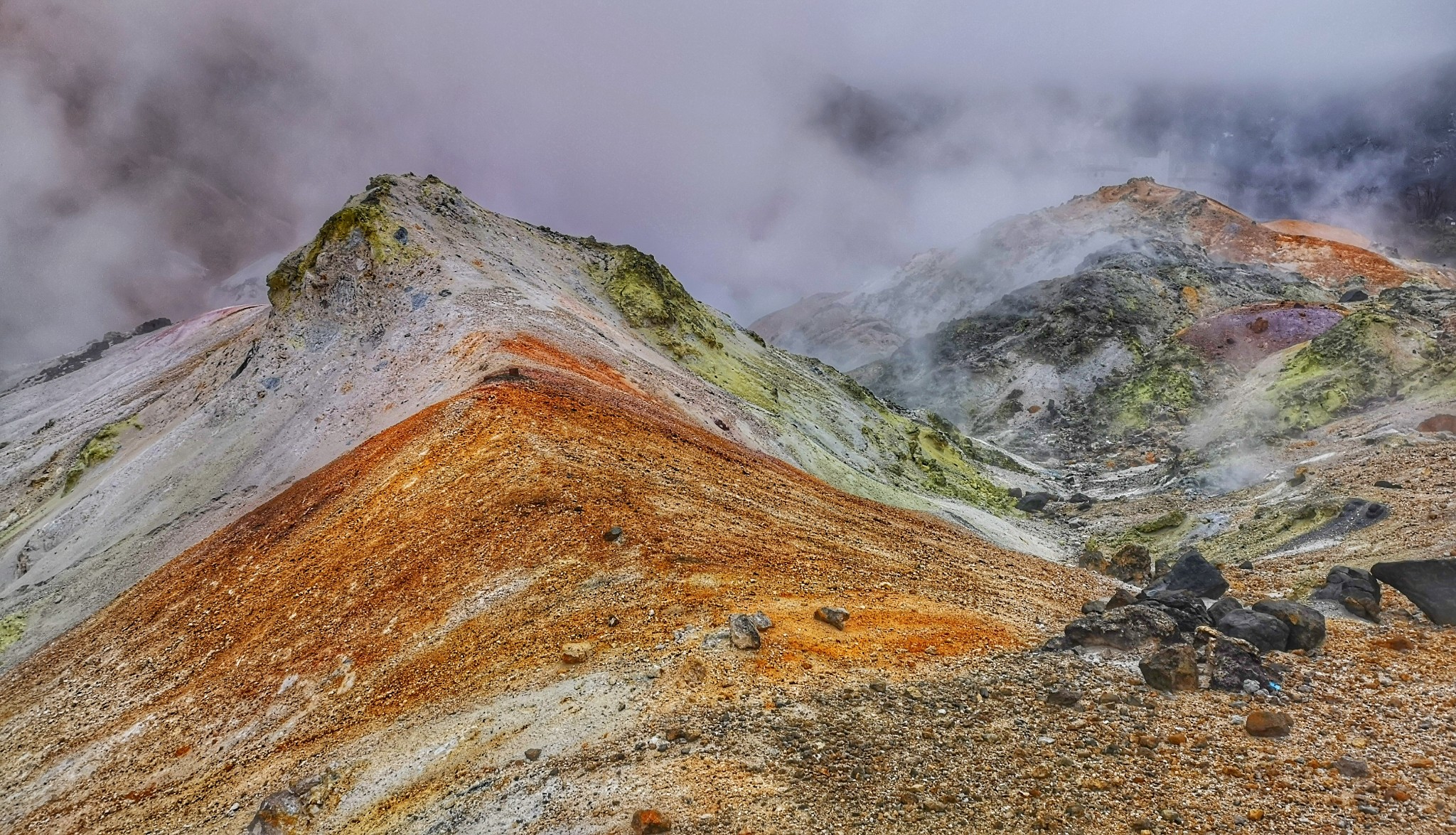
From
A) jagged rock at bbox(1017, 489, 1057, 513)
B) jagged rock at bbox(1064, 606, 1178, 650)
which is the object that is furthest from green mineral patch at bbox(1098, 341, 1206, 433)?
jagged rock at bbox(1064, 606, 1178, 650)

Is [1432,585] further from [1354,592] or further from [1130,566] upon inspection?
[1130,566]

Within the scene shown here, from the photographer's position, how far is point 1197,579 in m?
15.6

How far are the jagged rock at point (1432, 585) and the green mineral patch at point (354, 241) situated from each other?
30735 millimetres

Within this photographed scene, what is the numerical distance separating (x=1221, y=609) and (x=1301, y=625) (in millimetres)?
1097

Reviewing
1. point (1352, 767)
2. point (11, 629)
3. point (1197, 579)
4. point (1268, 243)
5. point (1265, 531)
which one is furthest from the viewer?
point (1268, 243)

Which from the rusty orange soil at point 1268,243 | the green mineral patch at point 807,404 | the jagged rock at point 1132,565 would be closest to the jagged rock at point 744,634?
the jagged rock at point 1132,565

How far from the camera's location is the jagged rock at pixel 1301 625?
35.6 ft

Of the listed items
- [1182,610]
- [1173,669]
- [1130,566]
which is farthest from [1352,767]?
[1130,566]

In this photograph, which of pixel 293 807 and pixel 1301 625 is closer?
pixel 293 807

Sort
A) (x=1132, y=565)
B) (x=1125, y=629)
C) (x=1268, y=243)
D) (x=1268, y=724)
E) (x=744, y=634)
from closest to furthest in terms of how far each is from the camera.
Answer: (x=1268, y=724), (x=744, y=634), (x=1125, y=629), (x=1132, y=565), (x=1268, y=243)

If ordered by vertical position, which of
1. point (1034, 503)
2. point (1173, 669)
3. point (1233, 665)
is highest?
point (1034, 503)

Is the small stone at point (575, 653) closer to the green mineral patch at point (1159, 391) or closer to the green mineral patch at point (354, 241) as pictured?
the green mineral patch at point (354, 241)

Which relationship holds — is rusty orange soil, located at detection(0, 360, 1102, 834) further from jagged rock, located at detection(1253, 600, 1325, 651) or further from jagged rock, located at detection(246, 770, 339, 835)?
jagged rock, located at detection(1253, 600, 1325, 651)

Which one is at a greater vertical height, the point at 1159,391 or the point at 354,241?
the point at 1159,391
